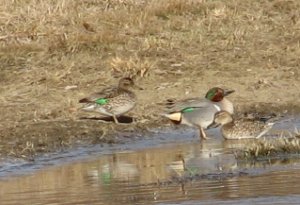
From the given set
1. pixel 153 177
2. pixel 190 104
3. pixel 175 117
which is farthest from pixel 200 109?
pixel 153 177

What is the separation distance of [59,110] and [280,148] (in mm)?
3550

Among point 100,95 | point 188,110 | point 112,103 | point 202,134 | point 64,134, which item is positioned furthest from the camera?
point 100,95

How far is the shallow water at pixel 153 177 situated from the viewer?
30.5ft

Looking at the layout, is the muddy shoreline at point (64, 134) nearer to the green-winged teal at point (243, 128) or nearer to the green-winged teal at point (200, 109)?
the green-winged teal at point (200, 109)

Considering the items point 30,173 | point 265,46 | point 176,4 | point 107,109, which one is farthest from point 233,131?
point 176,4

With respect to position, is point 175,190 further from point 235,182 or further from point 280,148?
point 280,148

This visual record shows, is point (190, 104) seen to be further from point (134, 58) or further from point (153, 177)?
point (153, 177)

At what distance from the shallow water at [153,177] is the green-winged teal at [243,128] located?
6.5 inches

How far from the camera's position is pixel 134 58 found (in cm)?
1562

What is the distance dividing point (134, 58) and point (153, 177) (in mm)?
5306

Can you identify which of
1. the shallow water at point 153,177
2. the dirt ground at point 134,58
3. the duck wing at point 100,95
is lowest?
the shallow water at point 153,177

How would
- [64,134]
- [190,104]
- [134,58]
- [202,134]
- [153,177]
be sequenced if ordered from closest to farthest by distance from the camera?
1. [153,177]
2. [64,134]
3. [202,134]
4. [190,104]
5. [134,58]

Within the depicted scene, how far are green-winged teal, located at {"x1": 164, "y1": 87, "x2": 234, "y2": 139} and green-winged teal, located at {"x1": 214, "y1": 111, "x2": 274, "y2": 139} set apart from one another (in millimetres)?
199

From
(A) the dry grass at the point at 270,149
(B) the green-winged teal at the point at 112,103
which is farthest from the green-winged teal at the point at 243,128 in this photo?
(A) the dry grass at the point at 270,149
